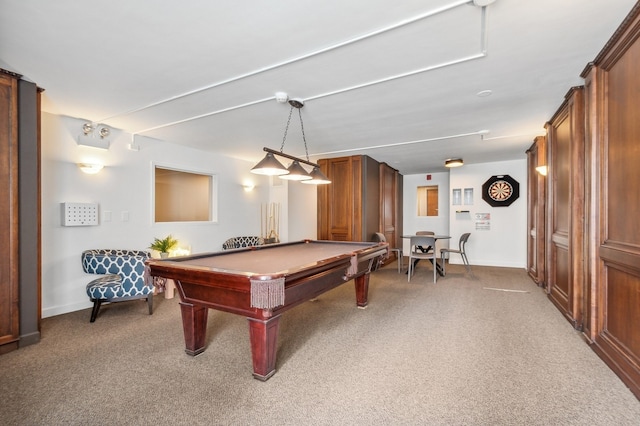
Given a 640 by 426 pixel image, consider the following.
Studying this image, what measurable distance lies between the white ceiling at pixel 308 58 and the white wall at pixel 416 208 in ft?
14.0

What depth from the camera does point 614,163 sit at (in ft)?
7.41

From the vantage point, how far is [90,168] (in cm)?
390

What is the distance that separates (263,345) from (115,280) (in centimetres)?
250

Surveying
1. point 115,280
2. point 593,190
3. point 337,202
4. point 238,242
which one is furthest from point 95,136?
point 593,190

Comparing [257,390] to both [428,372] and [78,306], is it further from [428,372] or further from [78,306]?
[78,306]

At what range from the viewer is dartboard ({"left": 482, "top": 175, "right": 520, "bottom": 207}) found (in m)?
6.72

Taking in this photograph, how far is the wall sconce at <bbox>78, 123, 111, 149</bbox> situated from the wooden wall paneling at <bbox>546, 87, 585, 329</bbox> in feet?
18.3

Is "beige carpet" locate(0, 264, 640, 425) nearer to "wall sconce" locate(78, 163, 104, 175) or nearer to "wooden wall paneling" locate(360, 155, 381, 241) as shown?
"wall sconce" locate(78, 163, 104, 175)

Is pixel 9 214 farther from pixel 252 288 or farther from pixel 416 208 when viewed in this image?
pixel 416 208

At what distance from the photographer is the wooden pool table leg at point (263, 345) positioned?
2.09m

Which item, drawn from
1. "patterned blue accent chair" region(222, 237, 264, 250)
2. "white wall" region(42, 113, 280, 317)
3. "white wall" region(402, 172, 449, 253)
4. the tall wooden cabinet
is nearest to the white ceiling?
"white wall" region(42, 113, 280, 317)

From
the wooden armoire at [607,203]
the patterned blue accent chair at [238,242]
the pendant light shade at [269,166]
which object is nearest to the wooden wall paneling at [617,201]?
the wooden armoire at [607,203]

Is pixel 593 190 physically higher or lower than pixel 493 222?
higher

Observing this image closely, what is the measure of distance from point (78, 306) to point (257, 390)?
323cm
